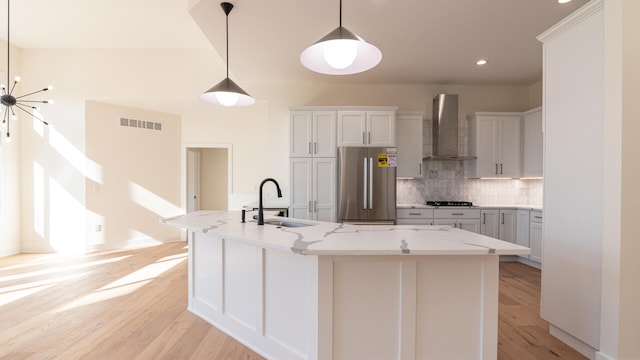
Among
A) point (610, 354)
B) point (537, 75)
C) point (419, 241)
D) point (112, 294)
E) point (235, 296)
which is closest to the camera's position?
point (419, 241)

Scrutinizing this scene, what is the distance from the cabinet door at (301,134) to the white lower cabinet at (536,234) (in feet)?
10.8

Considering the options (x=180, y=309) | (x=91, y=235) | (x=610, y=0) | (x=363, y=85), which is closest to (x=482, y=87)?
(x=363, y=85)

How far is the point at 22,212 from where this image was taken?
4.89m

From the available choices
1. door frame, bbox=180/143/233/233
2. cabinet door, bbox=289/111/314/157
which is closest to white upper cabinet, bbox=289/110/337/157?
cabinet door, bbox=289/111/314/157

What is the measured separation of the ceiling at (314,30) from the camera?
9.24 ft

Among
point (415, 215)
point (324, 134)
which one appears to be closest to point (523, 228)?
point (415, 215)

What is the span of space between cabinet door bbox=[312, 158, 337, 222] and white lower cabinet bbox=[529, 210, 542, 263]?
2785mm

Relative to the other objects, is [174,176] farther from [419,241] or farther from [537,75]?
[537,75]

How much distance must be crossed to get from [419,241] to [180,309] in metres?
2.38

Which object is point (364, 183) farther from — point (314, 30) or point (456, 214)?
point (314, 30)

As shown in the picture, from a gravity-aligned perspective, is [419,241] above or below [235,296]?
above

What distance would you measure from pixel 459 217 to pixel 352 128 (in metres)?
2.10

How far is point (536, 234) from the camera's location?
4.12 metres

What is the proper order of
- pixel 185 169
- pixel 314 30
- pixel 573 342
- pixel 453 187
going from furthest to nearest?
pixel 185 169
pixel 453 187
pixel 314 30
pixel 573 342
